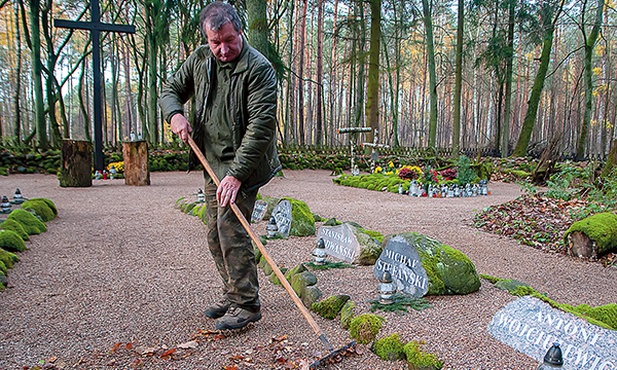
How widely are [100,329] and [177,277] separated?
1.05 m

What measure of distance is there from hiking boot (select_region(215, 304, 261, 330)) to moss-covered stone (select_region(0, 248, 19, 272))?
88.8 inches

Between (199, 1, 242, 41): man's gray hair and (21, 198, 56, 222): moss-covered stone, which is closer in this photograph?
(199, 1, 242, 41): man's gray hair

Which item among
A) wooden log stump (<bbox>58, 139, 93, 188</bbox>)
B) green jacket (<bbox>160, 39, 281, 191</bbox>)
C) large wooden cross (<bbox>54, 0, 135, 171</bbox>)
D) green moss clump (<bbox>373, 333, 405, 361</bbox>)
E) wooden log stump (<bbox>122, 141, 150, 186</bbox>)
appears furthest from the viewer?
large wooden cross (<bbox>54, 0, 135, 171</bbox>)

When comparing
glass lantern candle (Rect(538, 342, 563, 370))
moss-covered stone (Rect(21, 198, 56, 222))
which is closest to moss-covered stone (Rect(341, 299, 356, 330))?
glass lantern candle (Rect(538, 342, 563, 370))

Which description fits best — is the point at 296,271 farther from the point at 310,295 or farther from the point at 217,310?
the point at 217,310

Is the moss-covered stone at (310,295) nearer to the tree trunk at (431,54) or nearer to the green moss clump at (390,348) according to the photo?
the green moss clump at (390,348)

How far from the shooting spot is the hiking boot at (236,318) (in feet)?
8.21

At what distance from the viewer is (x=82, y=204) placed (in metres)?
7.11

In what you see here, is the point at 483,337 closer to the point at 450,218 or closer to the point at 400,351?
the point at 400,351

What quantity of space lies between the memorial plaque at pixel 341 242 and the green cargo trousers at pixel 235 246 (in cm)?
132

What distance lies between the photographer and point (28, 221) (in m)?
5.05

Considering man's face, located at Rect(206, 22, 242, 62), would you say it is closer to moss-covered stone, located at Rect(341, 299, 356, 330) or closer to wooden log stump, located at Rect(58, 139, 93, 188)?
moss-covered stone, located at Rect(341, 299, 356, 330)

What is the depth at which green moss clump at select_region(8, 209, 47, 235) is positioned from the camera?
4.93 meters

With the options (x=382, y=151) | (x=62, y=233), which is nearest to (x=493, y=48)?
(x=382, y=151)
